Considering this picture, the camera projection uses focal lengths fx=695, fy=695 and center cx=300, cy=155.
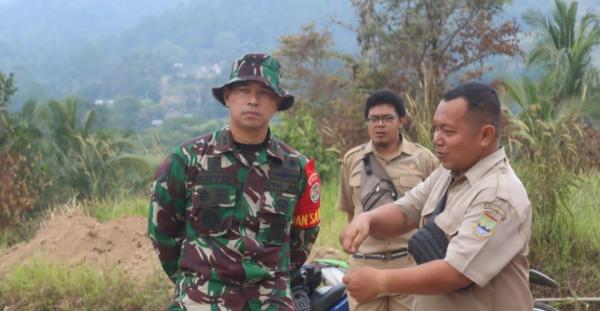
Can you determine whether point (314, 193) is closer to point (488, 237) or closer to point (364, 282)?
point (364, 282)

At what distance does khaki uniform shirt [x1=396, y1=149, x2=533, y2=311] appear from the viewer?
1.93m

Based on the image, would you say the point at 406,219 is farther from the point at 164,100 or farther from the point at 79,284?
the point at 164,100

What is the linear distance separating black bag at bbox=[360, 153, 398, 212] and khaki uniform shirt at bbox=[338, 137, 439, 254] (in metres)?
0.03

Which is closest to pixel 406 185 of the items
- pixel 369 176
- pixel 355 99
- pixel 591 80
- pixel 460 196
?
pixel 369 176

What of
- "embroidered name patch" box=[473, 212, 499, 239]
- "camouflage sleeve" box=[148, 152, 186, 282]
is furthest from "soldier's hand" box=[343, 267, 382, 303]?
"camouflage sleeve" box=[148, 152, 186, 282]

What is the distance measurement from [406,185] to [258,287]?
1.51 m

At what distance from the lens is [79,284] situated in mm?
5402

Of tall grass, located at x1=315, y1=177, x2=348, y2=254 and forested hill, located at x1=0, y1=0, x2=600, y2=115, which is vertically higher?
forested hill, located at x1=0, y1=0, x2=600, y2=115

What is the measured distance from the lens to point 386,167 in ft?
12.7

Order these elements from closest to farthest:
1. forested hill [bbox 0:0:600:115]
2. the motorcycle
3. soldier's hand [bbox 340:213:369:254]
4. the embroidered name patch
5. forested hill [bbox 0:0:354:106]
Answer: the embroidered name patch, soldier's hand [bbox 340:213:369:254], the motorcycle, forested hill [bbox 0:0:600:115], forested hill [bbox 0:0:354:106]

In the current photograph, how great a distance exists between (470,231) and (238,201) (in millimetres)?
904

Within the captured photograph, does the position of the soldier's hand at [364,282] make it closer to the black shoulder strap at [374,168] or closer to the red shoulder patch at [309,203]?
the red shoulder patch at [309,203]

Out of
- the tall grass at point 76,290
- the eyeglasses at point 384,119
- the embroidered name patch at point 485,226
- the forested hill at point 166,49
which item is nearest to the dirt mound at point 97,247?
the tall grass at point 76,290

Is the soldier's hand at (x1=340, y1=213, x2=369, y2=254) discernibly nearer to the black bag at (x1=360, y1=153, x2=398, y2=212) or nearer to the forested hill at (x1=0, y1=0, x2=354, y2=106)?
the black bag at (x1=360, y1=153, x2=398, y2=212)
